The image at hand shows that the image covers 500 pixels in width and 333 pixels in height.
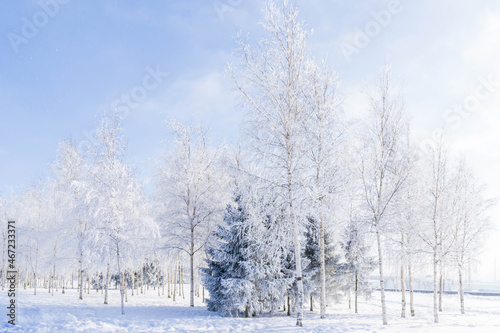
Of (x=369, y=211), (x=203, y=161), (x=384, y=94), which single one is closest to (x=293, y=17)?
(x=384, y=94)

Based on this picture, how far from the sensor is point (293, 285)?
16.5 meters

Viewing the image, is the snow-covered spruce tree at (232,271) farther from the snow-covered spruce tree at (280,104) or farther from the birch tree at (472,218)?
the birch tree at (472,218)

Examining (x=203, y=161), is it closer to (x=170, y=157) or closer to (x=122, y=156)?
(x=170, y=157)

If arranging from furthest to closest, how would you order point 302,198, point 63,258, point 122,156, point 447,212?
point 63,258 → point 122,156 → point 447,212 → point 302,198

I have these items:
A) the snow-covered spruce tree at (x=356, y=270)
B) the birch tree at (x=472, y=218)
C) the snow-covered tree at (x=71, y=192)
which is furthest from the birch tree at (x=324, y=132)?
the snow-covered tree at (x=71, y=192)

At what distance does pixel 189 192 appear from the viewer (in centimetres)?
2167

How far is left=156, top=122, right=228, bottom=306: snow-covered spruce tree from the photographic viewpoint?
21.3 m

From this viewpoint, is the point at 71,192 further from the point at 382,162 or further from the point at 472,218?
the point at 472,218

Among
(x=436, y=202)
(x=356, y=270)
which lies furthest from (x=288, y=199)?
(x=356, y=270)

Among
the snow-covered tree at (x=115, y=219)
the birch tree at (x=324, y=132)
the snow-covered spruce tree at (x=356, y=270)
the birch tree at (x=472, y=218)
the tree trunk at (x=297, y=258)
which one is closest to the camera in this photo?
the tree trunk at (x=297, y=258)

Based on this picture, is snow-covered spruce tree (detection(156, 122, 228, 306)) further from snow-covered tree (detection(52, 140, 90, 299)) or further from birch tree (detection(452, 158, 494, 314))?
birch tree (detection(452, 158, 494, 314))

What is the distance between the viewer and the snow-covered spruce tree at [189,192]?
837 inches

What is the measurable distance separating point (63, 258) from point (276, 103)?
62.8ft

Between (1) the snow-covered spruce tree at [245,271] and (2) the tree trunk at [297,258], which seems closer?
(2) the tree trunk at [297,258]
